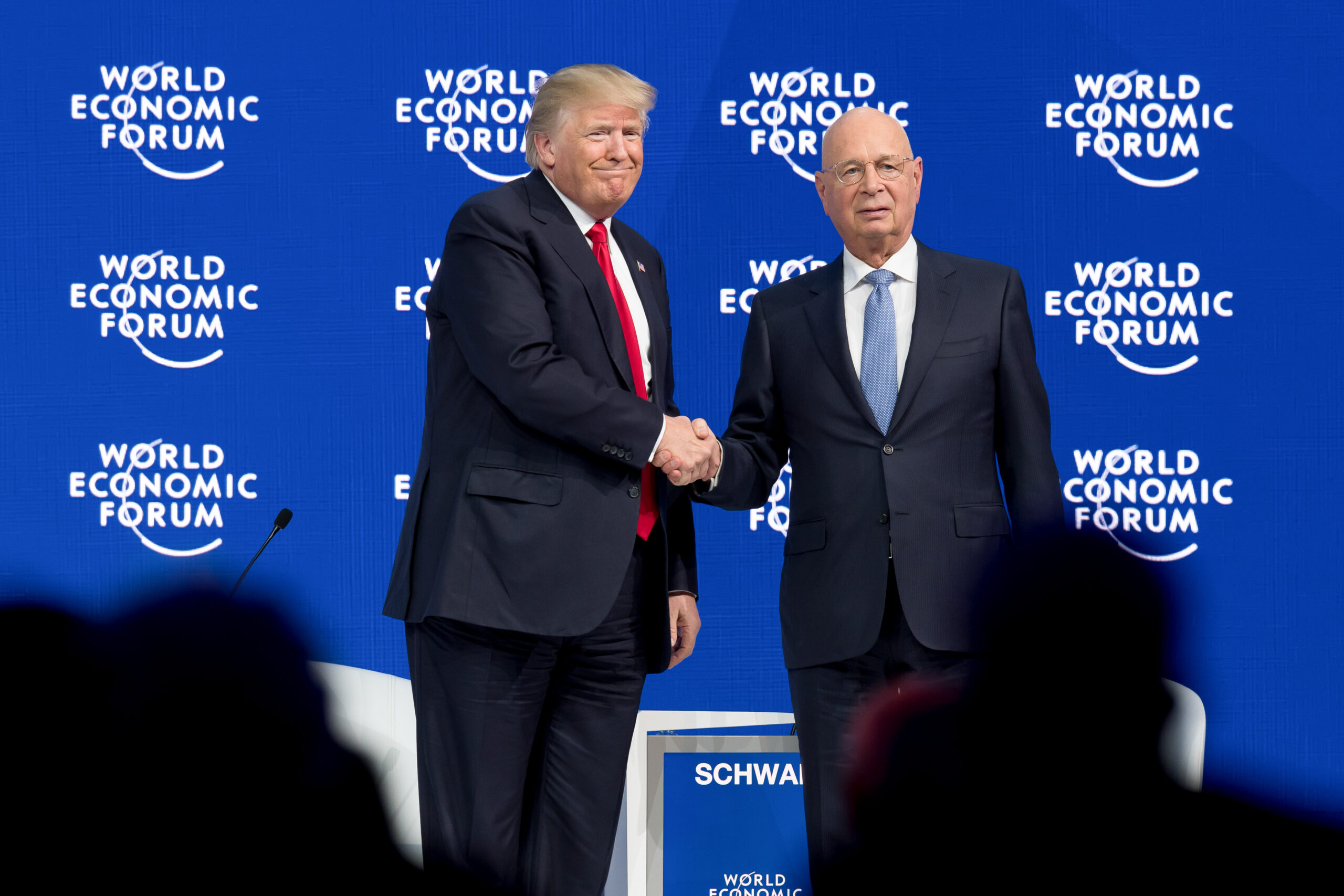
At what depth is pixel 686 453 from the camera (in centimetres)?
253

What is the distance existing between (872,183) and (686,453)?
0.69 metres

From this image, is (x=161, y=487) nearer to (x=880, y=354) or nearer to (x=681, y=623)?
(x=681, y=623)

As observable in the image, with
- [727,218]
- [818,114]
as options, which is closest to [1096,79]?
[818,114]

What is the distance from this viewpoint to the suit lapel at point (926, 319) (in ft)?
8.55

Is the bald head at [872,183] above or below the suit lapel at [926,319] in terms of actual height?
above

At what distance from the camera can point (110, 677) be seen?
804 mm

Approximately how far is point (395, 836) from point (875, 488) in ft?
6.21

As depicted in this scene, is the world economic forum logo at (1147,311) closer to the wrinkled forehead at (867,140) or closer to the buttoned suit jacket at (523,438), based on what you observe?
the wrinkled forehead at (867,140)

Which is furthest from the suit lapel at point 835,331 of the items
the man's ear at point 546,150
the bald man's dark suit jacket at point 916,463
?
the man's ear at point 546,150

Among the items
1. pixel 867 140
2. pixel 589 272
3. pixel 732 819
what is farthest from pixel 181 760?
pixel 732 819

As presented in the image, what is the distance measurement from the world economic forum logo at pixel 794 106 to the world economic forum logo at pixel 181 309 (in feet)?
4.96

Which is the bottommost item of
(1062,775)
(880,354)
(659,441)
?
(1062,775)

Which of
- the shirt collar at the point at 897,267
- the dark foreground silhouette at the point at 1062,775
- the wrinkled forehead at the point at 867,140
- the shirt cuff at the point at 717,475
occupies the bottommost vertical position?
the dark foreground silhouette at the point at 1062,775

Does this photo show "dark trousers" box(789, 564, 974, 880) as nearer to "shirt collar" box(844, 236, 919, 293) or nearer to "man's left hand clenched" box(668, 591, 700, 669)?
"man's left hand clenched" box(668, 591, 700, 669)
